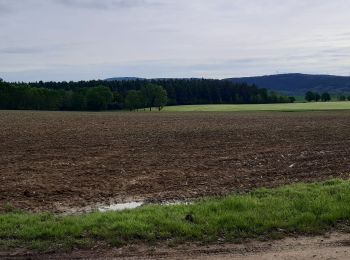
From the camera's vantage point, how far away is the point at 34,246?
7.46 m

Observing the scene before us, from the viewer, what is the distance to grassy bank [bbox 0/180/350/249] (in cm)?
790

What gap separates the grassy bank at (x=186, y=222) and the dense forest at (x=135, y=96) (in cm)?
12754

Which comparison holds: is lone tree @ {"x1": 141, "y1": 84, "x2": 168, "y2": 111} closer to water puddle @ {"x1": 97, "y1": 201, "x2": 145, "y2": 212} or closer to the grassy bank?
water puddle @ {"x1": 97, "y1": 201, "x2": 145, "y2": 212}

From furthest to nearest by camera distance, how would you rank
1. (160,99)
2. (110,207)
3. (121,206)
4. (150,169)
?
(160,99) → (150,169) → (121,206) → (110,207)

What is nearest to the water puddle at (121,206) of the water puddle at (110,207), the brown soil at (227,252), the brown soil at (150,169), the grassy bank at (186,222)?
the water puddle at (110,207)

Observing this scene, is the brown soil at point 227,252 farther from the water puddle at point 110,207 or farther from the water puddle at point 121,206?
the water puddle at point 121,206

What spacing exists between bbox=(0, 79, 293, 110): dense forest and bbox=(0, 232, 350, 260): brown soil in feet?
425

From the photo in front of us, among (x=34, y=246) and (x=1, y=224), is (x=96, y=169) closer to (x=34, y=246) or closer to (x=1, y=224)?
(x=1, y=224)

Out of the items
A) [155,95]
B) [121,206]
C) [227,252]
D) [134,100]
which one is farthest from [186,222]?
[155,95]

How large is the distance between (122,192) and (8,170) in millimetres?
5545

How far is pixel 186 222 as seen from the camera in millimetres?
8594

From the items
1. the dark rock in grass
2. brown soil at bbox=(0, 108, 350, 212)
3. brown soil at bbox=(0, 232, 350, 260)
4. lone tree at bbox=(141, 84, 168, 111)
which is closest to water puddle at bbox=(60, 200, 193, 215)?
brown soil at bbox=(0, 108, 350, 212)

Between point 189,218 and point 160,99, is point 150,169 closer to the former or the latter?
point 189,218

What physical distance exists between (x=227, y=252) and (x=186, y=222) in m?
1.54
